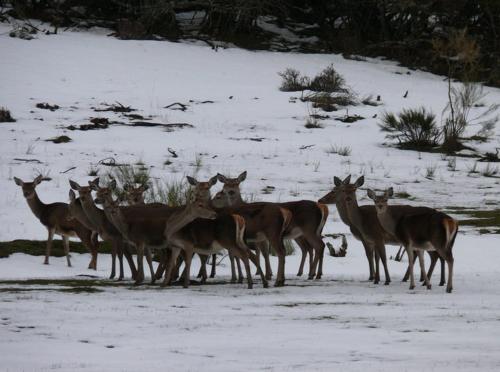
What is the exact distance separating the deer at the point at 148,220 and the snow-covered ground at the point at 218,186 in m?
1.06

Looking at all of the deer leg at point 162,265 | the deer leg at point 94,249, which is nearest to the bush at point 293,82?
the deer leg at point 94,249

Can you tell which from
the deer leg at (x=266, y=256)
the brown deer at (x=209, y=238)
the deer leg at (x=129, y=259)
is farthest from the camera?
the deer leg at (x=266, y=256)

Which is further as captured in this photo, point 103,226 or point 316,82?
point 316,82

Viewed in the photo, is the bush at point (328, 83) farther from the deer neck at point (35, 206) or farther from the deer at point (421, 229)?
the deer at point (421, 229)

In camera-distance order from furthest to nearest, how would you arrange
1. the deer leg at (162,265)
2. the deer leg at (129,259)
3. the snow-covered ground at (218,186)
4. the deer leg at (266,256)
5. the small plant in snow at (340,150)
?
1. the small plant in snow at (340,150)
2. the deer leg at (266,256)
3. the deer leg at (162,265)
4. the deer leg at (129,259)
5. the snow-covered ground at (218,186)

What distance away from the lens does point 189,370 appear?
777cm

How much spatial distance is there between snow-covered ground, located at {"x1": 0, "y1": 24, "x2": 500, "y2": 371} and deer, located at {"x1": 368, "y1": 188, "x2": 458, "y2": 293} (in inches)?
20.1

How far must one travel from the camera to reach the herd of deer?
13.5m

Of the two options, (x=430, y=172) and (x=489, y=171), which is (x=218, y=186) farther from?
(x=489, y=171)

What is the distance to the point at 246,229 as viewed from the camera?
14086mm

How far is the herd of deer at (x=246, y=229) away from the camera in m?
13.5

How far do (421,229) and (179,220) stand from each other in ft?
10.7

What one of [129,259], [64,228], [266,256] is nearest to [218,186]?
[64,228]

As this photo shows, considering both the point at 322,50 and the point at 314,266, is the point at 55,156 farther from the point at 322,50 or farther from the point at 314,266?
the point at 322,50
